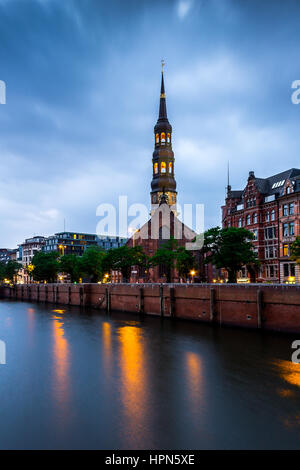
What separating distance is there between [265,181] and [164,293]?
33296mm

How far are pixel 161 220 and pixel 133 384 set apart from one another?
3424 inches

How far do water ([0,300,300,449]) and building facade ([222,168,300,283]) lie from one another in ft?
89.3

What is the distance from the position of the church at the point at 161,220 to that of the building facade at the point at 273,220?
81.6 ft

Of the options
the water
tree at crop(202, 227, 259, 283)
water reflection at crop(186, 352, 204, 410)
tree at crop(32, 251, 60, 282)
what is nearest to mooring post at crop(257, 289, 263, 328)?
the water

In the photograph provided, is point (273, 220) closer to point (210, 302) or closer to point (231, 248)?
point (231, 248)

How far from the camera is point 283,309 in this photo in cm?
3603

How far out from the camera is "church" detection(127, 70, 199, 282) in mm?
104688

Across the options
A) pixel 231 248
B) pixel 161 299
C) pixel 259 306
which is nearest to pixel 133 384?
pixel 259 306

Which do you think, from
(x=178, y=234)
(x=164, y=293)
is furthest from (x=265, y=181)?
(x=178, y=234)

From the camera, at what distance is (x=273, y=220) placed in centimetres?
6531

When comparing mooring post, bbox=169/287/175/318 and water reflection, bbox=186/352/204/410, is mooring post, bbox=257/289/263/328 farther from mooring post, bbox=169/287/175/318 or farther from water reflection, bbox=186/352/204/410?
mooring post, bbox=169/287/175/318

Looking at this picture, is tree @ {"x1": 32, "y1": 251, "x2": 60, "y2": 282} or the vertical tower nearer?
tree @ {"x1": 32, "y1": 251, "x2": 60, "y2": 282}
